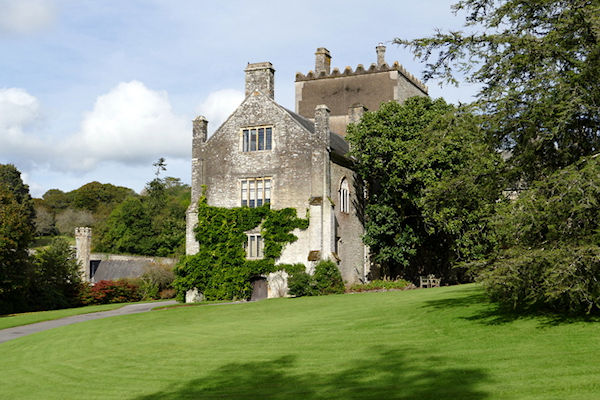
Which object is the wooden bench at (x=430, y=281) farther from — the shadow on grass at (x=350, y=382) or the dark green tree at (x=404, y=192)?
the shadow on grass at (x=350, y=382)

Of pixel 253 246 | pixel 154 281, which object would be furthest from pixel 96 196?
pixel 253 246

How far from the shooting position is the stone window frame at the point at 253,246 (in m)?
34.9

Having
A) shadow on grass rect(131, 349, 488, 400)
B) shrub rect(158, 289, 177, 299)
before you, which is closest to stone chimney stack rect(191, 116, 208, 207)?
shrub rect(158, 289, 177, 299)

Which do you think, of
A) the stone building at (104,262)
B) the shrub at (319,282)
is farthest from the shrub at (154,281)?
the shrub at (319,282)

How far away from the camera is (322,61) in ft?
162

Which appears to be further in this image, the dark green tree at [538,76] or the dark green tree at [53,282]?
the dark green tree at [53,282]

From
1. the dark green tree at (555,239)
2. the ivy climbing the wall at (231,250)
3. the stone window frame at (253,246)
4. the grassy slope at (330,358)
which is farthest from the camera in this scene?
the stone window frame at (253,246)

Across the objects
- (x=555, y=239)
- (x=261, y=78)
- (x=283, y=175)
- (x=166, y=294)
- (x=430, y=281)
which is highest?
(x=261, y=78)

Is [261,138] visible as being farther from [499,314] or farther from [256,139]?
[499,314]

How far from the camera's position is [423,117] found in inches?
1352

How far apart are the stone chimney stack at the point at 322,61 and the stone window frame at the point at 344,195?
1469 cm

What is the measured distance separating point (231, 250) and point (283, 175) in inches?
205

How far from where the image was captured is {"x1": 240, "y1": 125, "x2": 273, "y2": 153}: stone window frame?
3597cm

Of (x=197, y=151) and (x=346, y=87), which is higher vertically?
(x=346, y=87)
